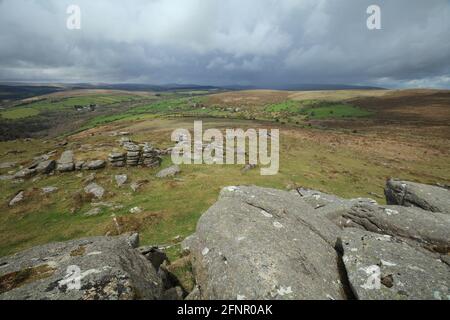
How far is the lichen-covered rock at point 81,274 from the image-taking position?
23.4ft

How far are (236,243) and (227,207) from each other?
2.57 metres

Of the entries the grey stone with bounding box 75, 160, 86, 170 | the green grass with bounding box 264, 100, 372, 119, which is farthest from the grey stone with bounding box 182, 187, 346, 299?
the green grass with bounding box 264, 100, 372, 119

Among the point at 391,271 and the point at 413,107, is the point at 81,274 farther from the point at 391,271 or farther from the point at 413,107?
the point at 413,107

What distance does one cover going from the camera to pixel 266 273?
25.4 ft

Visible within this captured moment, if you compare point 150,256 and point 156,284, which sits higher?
point 156,284

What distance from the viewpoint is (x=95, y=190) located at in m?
29.9

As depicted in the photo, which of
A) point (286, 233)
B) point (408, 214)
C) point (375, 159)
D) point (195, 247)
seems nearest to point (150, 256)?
point (195, 247)

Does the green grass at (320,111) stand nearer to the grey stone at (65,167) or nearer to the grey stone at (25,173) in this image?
the grey stone at (65,167)

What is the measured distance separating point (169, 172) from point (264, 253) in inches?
1150

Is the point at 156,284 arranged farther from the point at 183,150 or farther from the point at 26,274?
the point at 183,150

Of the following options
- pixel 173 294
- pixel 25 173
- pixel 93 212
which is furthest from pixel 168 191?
pixel 173 294

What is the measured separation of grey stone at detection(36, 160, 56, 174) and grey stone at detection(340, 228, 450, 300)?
39.3 m

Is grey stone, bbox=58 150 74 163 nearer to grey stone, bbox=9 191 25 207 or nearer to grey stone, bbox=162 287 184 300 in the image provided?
grey stone, bbox=9 191 25 207
